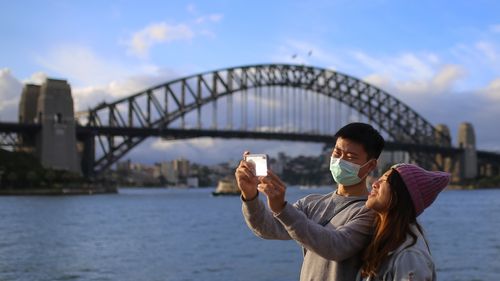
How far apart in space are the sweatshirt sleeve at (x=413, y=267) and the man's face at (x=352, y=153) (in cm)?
49

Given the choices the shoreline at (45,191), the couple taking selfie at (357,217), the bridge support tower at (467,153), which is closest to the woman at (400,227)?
the couple taking selfie at (357,217)

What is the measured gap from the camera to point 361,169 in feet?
9.61

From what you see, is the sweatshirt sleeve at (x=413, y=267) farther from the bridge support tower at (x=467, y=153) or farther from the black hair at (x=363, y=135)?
the bridge support tower at (x=467, y=153)

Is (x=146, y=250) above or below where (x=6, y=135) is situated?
below

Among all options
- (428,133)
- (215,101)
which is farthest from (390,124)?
(215,101)

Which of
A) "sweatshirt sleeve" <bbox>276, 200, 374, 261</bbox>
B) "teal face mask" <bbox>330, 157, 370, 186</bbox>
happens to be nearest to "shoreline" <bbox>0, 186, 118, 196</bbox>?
"teal face mask" <bbox>330, 157, 370, 186</bbox>

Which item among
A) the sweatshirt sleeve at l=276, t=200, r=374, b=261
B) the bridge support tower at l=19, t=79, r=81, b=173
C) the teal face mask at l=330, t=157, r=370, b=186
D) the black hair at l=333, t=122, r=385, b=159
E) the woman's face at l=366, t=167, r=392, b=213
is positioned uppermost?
the bridge support tower at l=19, t=79, r=81, b=173

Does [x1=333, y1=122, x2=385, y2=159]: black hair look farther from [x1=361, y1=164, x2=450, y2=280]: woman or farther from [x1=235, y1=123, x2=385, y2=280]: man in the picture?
[x1=361, y1=164, x2=450, y2=280]: woman

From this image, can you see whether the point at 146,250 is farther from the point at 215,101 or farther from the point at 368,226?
the point at 215,101

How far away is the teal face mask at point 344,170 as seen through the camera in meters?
2.89

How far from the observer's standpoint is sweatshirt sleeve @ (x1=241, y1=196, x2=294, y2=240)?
9.02 feet

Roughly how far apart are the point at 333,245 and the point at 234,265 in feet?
50.3

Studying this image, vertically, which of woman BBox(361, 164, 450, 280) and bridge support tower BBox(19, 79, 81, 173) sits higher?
bridge support tower BBox(19, 79, 81, 173)

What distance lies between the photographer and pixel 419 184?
8.82ft
